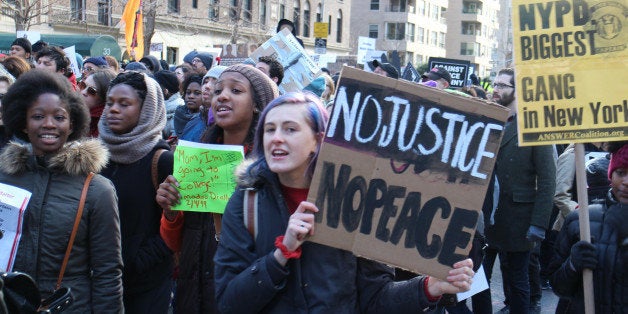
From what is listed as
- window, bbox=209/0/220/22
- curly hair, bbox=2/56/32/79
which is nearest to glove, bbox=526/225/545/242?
curly hair, bbox=2/56/32/79

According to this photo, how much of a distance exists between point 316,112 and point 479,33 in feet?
292

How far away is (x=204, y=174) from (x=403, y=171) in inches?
52.0

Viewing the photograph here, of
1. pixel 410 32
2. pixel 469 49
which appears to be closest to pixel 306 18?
pixel 410 32

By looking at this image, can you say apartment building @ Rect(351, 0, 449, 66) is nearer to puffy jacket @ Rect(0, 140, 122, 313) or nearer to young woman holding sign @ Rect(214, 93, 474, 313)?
puffy jacket @ Rect(0, 140, 122, 313)

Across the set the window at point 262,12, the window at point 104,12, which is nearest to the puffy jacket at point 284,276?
the window at point 104,12

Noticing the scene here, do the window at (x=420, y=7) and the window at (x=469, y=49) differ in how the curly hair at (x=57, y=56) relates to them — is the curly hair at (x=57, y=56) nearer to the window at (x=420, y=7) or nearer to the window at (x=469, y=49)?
the window at (x=420, y=7)

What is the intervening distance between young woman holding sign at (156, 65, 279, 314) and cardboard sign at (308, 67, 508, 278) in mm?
1248

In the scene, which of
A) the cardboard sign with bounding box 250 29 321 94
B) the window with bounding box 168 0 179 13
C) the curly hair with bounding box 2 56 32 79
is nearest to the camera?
the curly hair with bounding box 2 56 32 79

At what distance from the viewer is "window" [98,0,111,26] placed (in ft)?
122

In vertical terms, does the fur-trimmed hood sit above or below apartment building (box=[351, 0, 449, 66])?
below

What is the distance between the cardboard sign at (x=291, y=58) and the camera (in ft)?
23.3

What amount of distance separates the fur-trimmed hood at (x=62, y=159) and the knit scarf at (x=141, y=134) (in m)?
0.60

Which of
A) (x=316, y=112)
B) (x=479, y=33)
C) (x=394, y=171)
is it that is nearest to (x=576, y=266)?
(x=394, y=171)

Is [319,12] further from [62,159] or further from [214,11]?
[62,159]
